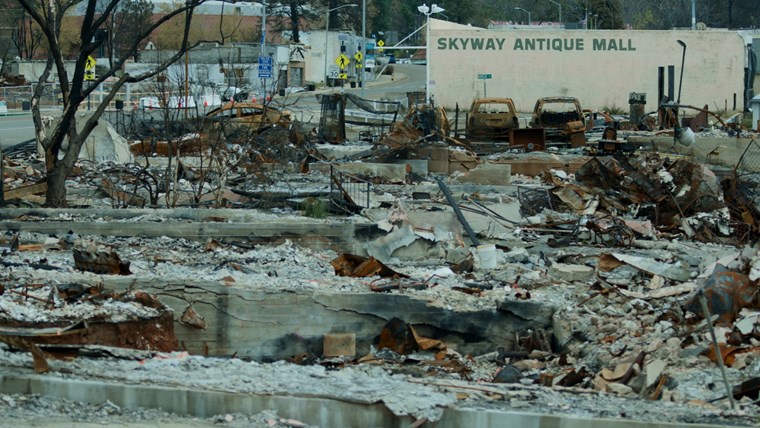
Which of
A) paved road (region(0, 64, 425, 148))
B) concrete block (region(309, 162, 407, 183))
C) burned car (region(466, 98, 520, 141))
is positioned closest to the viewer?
concrete block (region(309, 162, 407, 183))

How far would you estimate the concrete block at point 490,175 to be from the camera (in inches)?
840

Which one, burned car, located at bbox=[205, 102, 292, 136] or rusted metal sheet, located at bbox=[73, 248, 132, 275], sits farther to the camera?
burned car, located at bbox=[205, 102, 292, 136]

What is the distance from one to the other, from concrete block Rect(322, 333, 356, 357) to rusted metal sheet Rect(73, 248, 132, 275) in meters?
2.38

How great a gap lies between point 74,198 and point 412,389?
1126 cm

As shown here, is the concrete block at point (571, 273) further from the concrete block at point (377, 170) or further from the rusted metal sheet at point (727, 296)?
the concrete block at point (377, 170)

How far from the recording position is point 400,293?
11.1 m

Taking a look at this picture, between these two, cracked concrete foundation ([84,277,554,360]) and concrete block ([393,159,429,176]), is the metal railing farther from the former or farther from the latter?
cracked concrete foundation ([84,277,554,360])

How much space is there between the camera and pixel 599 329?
33.2 ft

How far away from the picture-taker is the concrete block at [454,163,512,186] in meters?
21.3

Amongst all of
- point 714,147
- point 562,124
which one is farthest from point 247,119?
point 714,147

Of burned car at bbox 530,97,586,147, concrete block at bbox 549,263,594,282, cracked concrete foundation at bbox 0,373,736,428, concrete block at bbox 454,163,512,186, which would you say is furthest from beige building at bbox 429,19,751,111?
cracked concrete foundation at bbox 0,373,736,428

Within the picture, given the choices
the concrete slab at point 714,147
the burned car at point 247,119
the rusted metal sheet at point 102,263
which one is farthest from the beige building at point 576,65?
the rusted metal sheet at point 102,263

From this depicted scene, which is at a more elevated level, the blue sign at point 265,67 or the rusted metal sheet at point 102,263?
the blue sign at point 265,67

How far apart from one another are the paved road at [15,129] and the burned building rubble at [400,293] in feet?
37.7
